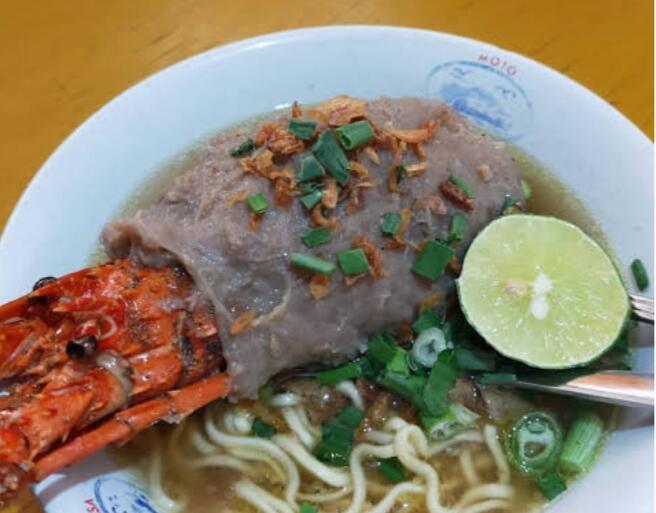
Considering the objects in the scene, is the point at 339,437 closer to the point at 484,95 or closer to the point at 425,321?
the point at 425,321

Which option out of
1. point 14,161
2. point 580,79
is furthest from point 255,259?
point 580,79

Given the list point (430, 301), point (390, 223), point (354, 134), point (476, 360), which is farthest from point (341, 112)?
point (476, 360)

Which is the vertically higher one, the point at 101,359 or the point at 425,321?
the point at 101,359

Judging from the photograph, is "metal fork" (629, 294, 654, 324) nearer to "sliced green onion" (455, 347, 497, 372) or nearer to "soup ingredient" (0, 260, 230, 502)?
"sliced green onion" (455, 347, 497, 372)

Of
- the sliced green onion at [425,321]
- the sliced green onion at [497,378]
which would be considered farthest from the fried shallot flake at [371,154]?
the sliced green onion at [497,378]

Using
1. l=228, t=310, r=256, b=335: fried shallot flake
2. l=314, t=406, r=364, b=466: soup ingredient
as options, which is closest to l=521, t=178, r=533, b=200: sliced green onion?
l=314, t=406, r=364, b=466: soup ingredient

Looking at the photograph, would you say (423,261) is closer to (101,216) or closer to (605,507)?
(605,507)

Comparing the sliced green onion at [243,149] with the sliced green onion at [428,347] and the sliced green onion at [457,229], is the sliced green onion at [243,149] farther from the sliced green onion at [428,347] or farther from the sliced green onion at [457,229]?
the sliced green onion at [428,347]
